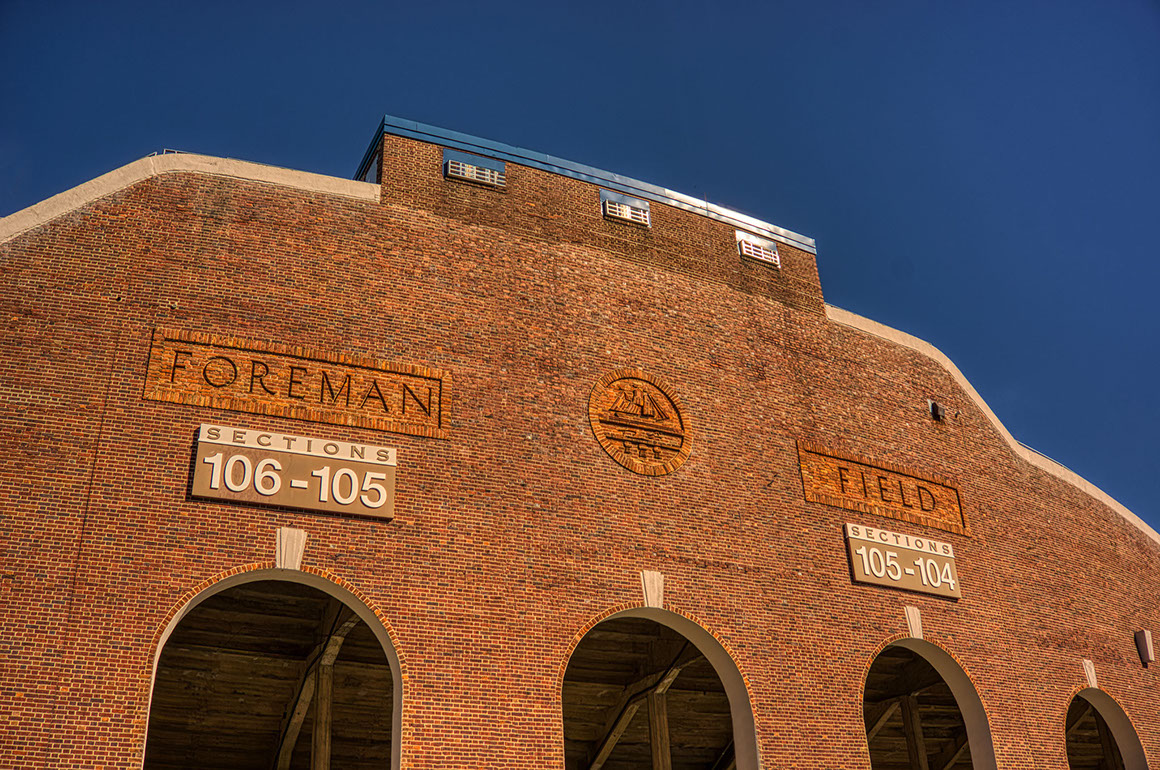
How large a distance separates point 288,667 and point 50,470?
8.64 metres

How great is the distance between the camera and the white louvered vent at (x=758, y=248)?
21.7 meters

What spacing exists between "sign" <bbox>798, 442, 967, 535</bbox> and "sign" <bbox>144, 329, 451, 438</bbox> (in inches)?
304

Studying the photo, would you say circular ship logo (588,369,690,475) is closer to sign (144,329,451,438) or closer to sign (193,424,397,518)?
sign (144,329,451,438)

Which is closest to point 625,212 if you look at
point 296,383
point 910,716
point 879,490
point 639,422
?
point 639,422

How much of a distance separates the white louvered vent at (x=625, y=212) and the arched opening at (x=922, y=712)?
31.6ft

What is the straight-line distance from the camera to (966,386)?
2469 centimetres

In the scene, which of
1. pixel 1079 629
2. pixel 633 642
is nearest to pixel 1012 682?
pixel 1079 629

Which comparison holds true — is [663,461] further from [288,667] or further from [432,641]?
[288,667]

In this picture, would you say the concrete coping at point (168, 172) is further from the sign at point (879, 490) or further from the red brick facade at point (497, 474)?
the sign at point (879, 490)

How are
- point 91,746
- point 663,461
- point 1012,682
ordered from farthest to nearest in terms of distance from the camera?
point 1012,682, point 663,461, point 91,746

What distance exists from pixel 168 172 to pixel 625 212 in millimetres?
8491

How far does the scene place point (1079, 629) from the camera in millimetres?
22906

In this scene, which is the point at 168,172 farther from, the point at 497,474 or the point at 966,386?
the point at 966,386

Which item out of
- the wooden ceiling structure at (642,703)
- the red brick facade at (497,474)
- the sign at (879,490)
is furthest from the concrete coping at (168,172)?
the wooden ceiling structure at (642,703)
